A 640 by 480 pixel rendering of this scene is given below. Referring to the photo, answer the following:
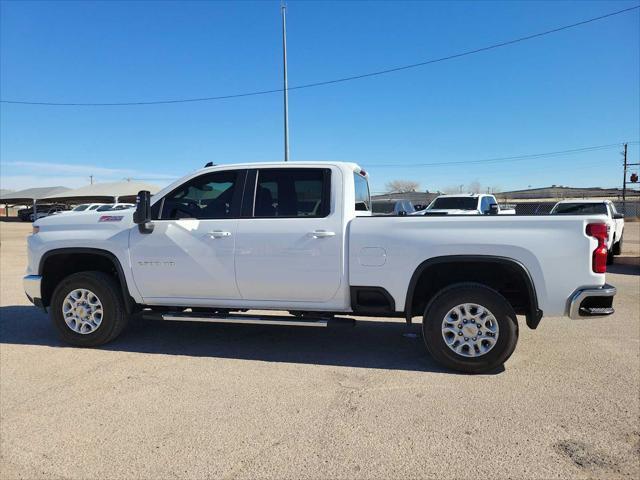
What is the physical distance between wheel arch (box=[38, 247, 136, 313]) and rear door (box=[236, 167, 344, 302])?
136cm

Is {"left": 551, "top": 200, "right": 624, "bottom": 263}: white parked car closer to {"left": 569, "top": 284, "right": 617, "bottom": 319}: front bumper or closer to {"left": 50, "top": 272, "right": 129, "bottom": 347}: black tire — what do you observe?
{"left": 569, "top": 284, "right": 617, "bottom": 319}: front bumper

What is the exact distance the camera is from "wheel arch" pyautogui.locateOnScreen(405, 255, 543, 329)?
4.23 meters

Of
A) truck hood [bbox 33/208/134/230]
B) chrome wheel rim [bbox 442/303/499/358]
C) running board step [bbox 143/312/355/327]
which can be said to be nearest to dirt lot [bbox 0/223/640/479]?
chrome wheel rim [bbox 442/303/499/358]

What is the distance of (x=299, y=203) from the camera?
4.84 meters

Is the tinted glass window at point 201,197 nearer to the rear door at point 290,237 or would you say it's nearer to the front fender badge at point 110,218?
the rear door at point 290,237

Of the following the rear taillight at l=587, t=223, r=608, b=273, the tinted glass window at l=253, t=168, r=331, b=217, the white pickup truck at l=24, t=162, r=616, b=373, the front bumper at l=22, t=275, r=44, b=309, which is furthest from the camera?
the front bumper at l=22, t=275, r=44, b=309

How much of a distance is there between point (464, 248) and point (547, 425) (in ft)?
5.19

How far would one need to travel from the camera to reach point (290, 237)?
4.66 m

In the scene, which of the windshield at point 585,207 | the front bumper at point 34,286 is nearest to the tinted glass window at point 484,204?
the windshield at point 585,207

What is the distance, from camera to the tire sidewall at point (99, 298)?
203 inches

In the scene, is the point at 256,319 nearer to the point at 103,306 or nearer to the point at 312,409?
the point at 312,409

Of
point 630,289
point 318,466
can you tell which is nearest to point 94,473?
point 318,466

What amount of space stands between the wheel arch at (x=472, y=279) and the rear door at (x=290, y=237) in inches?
29.4

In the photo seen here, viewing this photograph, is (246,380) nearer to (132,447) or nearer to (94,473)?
(132,447)
